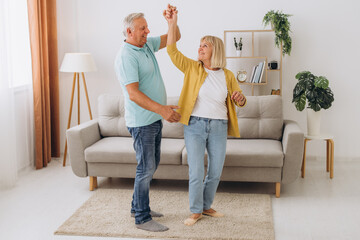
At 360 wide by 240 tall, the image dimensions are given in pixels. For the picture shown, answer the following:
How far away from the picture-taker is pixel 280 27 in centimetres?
443

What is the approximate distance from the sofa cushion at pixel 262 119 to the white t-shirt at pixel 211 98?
1.18 m

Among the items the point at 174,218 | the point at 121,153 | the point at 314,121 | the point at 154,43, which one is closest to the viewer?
the point at 154,43

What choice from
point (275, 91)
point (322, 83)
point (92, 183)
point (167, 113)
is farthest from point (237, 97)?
point (275, 91)

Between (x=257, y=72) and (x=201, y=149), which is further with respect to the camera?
(x=257, y=72)

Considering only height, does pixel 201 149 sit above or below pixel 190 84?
below

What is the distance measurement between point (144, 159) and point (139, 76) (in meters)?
0.55

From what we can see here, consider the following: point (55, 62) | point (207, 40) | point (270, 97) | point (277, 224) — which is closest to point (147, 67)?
point (207, 40)

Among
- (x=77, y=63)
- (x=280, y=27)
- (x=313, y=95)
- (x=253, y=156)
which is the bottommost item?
(x=253, y=156)

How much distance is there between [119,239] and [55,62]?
2553mm

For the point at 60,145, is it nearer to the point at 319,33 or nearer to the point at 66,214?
the point at 66,214

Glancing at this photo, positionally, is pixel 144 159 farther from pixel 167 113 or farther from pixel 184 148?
pixel 184 148

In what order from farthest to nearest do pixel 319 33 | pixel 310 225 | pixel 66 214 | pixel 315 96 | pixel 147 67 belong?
pixel 319 33 → pixel 315 96 → pixel 66 214 → pixel 310 225 → pixel 147 67

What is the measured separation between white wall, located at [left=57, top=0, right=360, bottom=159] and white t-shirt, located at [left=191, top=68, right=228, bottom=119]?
6.20ft

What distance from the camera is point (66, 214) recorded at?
342 cm
